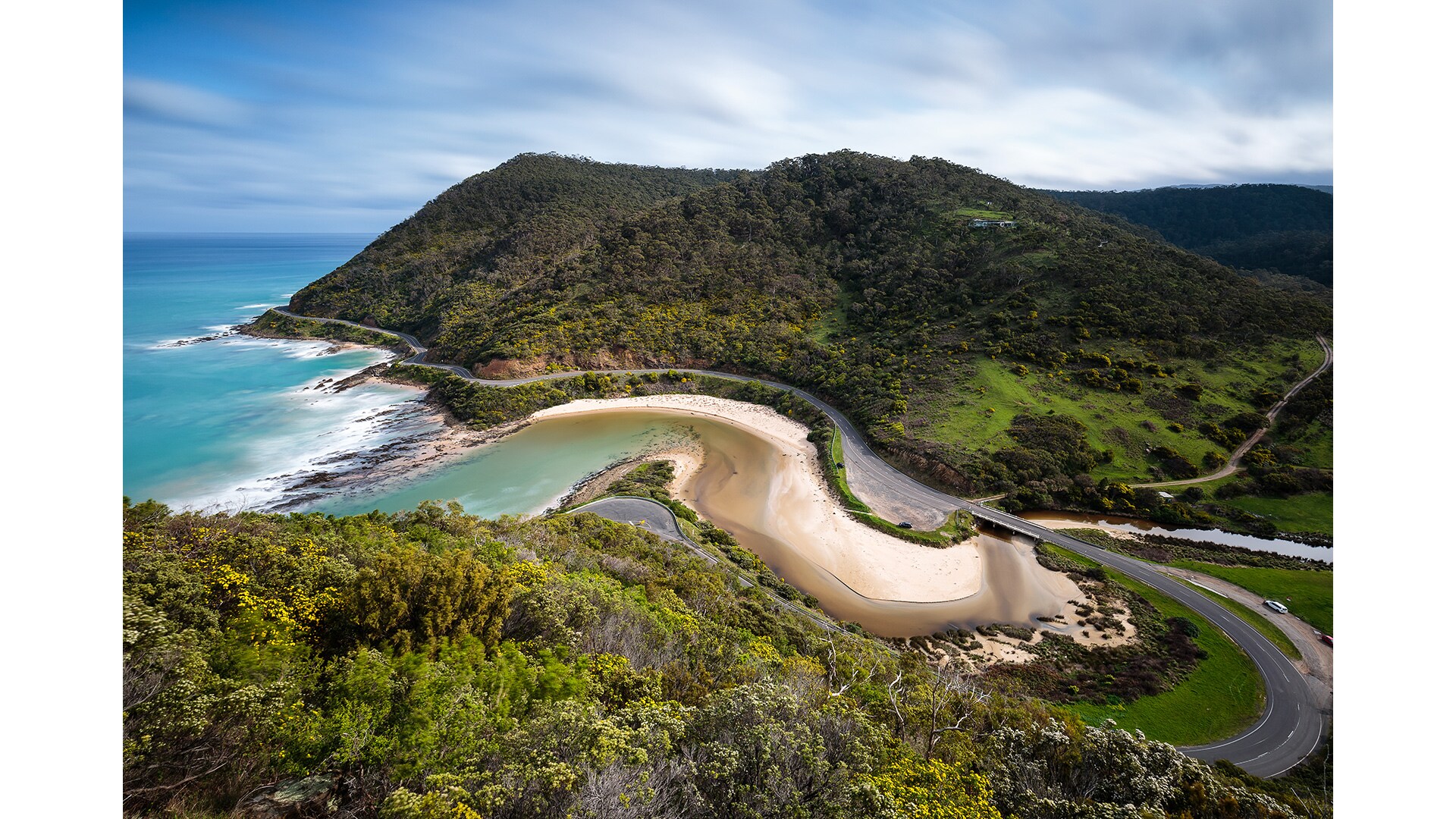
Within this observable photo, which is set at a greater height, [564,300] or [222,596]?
[564,300]

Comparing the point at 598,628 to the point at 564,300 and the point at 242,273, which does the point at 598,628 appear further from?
A: the point at 242,273

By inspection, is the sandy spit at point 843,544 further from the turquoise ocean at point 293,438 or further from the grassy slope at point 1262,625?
the grassy slope at point 1262,625

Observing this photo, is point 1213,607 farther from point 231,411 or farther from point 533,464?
point 231,411

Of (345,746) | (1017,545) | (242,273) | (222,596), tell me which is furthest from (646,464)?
(242,273)

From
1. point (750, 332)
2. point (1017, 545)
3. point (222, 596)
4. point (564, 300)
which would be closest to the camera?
point (222, 596)

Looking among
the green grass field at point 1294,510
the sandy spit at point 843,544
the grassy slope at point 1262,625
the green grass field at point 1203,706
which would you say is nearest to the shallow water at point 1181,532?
the green grass field at point 1294,510

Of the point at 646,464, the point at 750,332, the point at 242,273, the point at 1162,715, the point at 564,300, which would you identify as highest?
the point at 242,273

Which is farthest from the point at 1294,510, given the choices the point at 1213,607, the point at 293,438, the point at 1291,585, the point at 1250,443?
the point at 293,438
